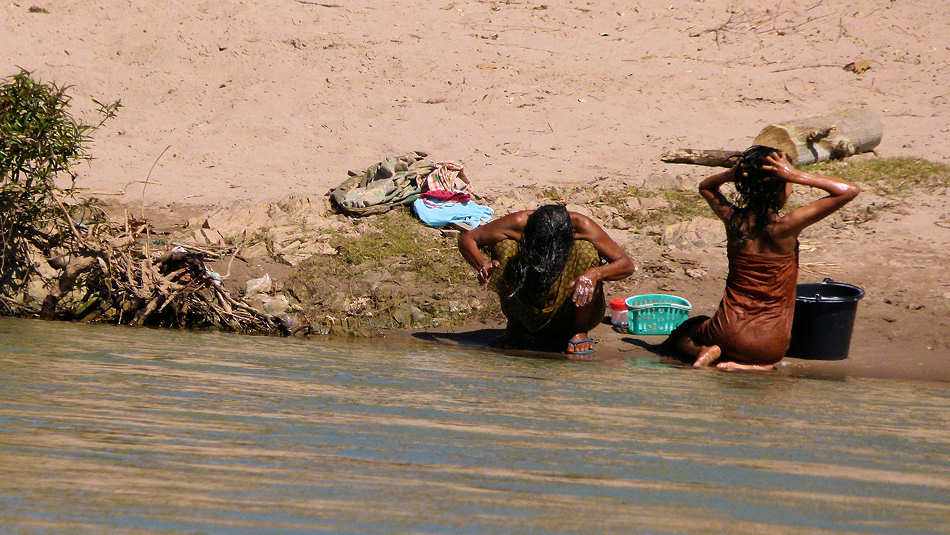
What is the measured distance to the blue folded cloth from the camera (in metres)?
9.52

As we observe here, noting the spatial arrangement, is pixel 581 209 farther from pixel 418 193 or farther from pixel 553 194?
pixel 418 193

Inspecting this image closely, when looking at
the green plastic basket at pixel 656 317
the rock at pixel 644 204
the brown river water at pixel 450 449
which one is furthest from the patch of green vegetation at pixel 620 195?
the brown river water at pixel 450 449

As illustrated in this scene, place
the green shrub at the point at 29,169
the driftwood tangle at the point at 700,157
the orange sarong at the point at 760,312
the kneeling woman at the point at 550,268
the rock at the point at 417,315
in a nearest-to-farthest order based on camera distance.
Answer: the orange sarong at the point at 760,312
the kneeling woman at the point at 550,268
the green shrub at the point at 29,169
the rock at the point at 417,315
the driftwood tangle at the point at 700,157

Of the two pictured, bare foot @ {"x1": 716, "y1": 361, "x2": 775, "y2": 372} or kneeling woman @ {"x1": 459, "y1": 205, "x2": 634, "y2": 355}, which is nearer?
bare foot @ {"x1": 716, "y1": 361, "x2": 775, "y2": 372}

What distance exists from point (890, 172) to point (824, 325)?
368 cm

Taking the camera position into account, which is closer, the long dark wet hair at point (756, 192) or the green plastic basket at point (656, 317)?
the long dark wet hair at point (756, 192)

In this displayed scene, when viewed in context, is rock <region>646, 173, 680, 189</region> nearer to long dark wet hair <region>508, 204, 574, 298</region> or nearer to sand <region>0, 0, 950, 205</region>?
sand <region>0, 0, 950, 205</region>

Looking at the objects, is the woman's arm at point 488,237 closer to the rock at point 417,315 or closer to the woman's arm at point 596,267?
the woman's arm at point 596,267

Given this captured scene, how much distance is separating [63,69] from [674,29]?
769 cm

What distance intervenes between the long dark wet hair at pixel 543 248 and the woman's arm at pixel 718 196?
2.83 feet

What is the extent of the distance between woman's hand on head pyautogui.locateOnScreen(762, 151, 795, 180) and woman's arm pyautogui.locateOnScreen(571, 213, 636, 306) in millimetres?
1040

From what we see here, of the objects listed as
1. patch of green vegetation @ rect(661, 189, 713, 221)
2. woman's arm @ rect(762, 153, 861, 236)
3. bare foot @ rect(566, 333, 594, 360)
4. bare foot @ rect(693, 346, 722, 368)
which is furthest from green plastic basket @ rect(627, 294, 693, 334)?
patch of green vegetation @ rect(661, 189, 713, 221)

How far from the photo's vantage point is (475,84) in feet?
42.1

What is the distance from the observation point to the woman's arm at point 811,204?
6.28m
